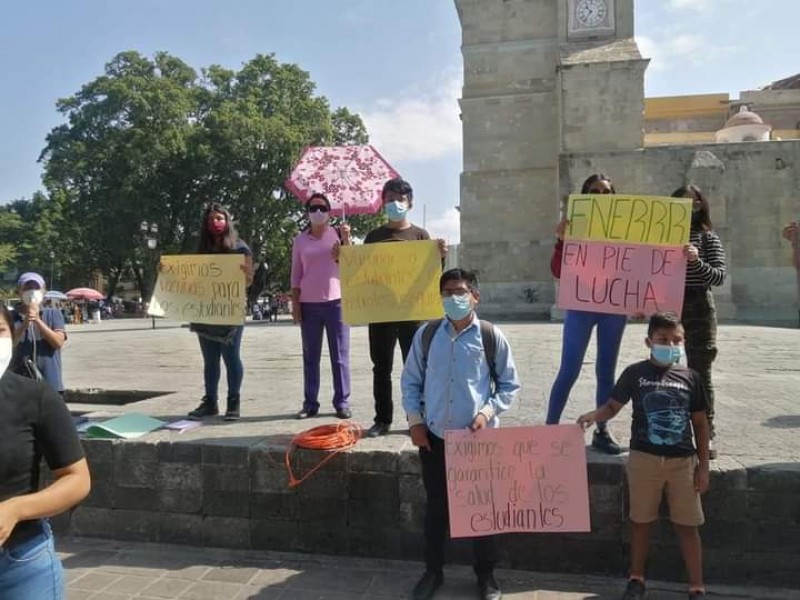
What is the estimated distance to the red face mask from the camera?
5227 mm

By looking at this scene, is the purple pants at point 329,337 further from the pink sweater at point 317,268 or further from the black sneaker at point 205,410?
the black sneaker at point 205,410

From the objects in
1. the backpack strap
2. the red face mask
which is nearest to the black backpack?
the backpack strap

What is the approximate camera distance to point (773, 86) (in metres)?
45.2

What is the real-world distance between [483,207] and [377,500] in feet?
82.5

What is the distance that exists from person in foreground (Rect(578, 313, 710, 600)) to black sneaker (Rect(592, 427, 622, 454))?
637mm

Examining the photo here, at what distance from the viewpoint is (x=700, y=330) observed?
4.09m

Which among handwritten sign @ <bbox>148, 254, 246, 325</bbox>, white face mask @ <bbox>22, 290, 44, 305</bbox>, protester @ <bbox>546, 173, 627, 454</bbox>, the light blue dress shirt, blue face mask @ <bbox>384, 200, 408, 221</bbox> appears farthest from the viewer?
handwritten sign @ <bbox>148, 254, 246, 325</bbox>

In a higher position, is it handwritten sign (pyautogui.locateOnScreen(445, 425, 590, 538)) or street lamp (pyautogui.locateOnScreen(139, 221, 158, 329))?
street lamp (pyautogui.locateOnScreen(139, 221, 158, 329))

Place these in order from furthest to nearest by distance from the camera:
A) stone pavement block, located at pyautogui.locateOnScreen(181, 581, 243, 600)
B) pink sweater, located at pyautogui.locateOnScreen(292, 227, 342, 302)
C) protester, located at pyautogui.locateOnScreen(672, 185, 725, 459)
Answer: pink sweater, located at pyautogui.locateOnScreen(292, 227, 342, 302)
protester, located at pyautogui.locateOnScreen(672, 185, 725, 459)
stone pavement block, located at pyautogui.locateOnScreen(181, 581, 243, 600)

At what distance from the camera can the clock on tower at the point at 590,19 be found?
26188mm

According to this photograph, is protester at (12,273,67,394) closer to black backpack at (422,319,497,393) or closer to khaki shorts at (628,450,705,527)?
black backpack at (422,319,497,393)

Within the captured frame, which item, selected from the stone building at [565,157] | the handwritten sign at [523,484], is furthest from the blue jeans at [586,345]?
the stone building at [565,157]

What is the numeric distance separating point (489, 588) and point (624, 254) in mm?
2289

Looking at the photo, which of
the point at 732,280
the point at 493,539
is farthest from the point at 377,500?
the point at 732,280
